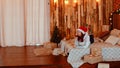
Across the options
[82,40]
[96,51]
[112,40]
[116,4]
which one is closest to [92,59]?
[96,51]

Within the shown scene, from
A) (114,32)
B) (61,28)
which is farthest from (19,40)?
(114,32)

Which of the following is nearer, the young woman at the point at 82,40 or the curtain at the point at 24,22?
the young woman at the point at 82,40

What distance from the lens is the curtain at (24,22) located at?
7398 mm

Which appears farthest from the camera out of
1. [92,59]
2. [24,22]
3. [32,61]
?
[24,22]

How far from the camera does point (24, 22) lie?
24.7 ft

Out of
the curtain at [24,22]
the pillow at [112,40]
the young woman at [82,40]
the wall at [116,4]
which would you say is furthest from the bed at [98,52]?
the curtain at [24,22]

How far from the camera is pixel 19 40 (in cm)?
760

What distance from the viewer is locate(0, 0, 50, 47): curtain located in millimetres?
7398

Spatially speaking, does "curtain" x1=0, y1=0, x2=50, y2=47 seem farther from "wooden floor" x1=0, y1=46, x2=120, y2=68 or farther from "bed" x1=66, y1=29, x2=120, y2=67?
"bed" x1=66, y1=29, x2=120, y2=67

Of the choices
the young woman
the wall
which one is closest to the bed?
the young woman

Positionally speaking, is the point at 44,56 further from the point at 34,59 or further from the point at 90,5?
the point at 90,5

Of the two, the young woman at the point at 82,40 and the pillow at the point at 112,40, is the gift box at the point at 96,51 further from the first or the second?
the pillow at the point at 112,40

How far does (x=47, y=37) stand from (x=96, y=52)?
9.35ft

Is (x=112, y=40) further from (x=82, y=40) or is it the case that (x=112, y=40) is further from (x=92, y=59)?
(x=92, y=59)
